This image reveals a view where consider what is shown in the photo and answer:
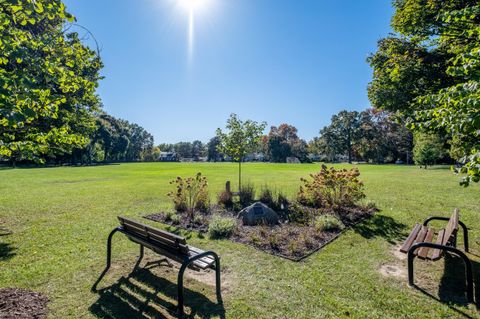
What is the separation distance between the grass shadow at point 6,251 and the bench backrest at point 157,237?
313 centimetres

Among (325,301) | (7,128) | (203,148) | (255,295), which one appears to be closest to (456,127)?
(325,301)

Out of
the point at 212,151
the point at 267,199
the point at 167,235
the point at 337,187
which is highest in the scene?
the point at 212,151

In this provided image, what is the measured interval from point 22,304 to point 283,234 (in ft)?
18.5

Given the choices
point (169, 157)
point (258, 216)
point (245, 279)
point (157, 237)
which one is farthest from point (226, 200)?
point (169, 157)

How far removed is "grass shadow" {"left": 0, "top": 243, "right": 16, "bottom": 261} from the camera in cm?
601

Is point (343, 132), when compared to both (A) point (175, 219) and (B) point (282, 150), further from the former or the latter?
(A) point (175, 219)

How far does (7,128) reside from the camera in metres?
4.99

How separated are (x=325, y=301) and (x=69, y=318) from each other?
3837 millimetres

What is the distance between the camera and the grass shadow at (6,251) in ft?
19.7

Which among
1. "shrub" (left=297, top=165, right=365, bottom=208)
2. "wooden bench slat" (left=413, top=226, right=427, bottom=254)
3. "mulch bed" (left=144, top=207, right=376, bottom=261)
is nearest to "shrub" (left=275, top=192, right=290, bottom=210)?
"shrub" (left=297, top=165, right=365, bottom=208)

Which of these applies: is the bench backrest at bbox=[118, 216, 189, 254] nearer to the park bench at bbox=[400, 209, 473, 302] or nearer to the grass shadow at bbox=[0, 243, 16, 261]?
the grass shadow at bbox=[0, 243, 16, 261]

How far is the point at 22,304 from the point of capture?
4.04 metres

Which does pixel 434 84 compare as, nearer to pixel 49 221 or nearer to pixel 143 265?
pixel 143 265

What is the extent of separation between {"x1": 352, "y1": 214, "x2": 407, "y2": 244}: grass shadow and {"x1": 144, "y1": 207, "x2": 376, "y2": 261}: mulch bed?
0.97 ft
